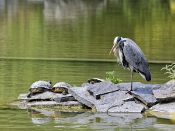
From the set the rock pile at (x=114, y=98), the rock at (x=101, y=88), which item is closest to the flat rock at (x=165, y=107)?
the rock pile at (x=114, y=98)

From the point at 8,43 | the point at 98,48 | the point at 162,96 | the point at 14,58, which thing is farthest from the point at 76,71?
the point at 8,43

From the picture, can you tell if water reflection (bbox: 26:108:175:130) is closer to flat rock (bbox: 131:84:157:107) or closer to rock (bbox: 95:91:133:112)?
rock (bbox: 95:91:133:112)

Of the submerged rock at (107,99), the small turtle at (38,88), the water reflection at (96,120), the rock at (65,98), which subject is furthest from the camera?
the small turtle at (38,88)

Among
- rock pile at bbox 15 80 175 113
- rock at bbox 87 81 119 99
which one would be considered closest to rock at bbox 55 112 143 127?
rock pile at bbox 15 80 175 113

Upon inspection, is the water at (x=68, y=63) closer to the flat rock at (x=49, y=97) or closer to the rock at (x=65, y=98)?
the flat rock at (x=49, y=97)

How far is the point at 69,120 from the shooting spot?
40.5ft

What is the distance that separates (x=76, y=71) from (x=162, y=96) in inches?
215

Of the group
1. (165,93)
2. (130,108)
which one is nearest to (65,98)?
(130,108)

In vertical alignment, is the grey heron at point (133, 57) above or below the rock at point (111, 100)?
above

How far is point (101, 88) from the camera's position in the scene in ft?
45.0

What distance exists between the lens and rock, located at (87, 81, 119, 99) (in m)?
13.6

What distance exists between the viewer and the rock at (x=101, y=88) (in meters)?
13.6

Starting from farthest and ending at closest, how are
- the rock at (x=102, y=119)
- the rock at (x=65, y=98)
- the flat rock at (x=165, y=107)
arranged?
the rock at (x=65, y=98) → the flat rock at (x=165, y=107) → the rock at (x=102, y=119)

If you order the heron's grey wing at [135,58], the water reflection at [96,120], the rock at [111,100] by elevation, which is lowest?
the water reflection at [96,120]
